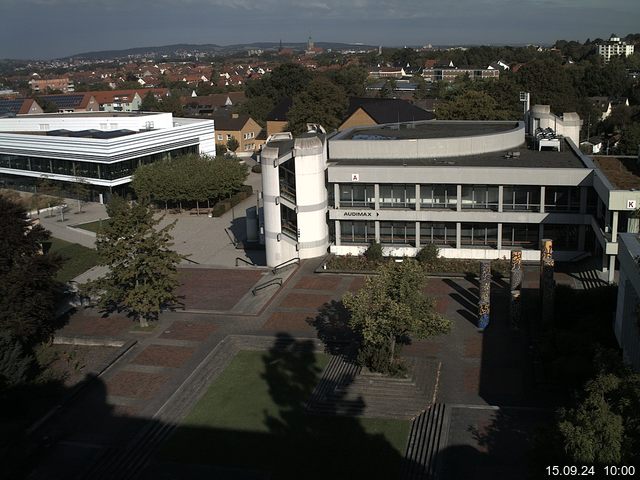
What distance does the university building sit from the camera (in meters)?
37.4

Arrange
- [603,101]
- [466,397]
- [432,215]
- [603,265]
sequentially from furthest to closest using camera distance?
1. [603,101]
2. [432,215]
3. [603,265]
4. [466,397]

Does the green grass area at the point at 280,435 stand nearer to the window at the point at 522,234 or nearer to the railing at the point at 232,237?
the window at the point at 522,234

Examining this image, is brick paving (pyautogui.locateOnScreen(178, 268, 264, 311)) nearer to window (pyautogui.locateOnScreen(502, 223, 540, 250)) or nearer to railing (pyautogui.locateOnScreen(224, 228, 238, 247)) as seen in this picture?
railing (pyautogui.locateOnScreen(224, 228, 238, 247))

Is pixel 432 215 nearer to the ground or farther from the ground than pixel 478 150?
nearer to the ground

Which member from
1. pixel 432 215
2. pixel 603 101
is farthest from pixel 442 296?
pixel 603 101

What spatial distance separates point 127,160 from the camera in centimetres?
6319

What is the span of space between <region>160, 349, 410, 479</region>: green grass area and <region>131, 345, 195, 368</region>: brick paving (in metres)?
2.54

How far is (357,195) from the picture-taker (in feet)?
132

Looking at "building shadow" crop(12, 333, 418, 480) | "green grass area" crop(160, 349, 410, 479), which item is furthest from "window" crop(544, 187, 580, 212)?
"building shadow" crop(12, 333, 418, 480)

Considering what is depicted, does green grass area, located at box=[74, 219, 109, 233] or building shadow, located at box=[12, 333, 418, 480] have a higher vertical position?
building shadow, located at box=[12, 333, 418, 480]

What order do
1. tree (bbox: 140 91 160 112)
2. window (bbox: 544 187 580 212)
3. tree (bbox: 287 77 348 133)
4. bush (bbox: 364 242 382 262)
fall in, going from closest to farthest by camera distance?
1. window (bbox: 544 187 580 212)
2. bush (bbox: 364 242 382 262)
3. tree (bbox: 287 77 348 133)
4. tree (bbox: 140 91 160 112)

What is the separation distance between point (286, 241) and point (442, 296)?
990 cm

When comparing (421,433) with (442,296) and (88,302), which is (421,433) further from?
(88,302)

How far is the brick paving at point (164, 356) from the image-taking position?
27094 millimetres
